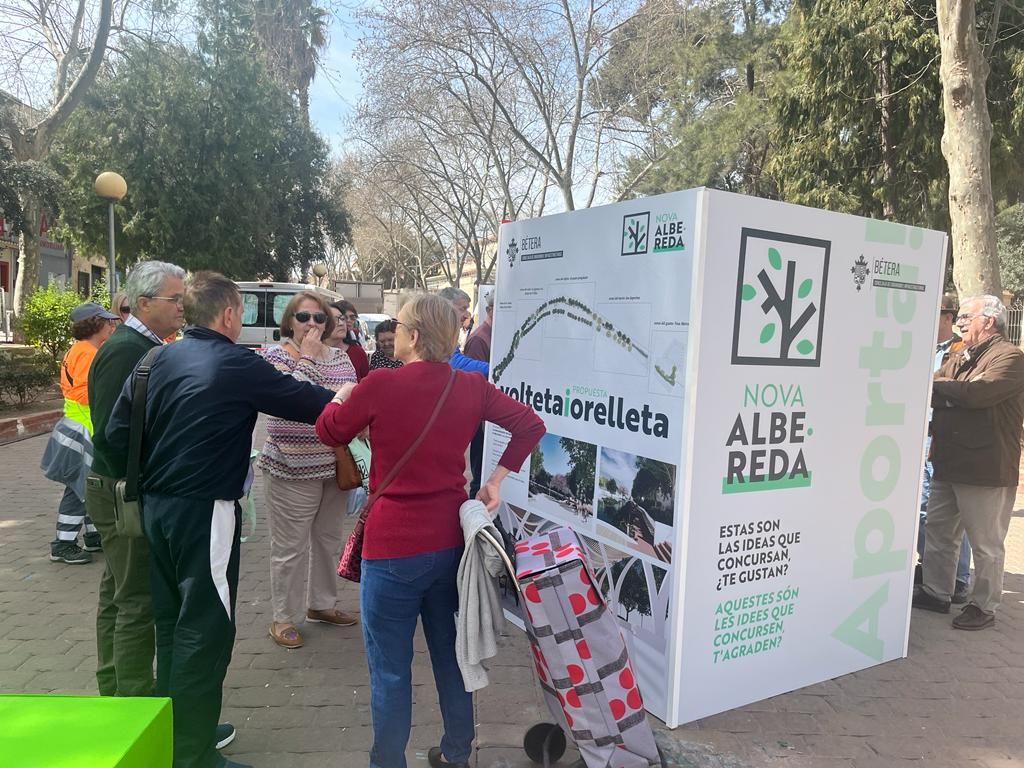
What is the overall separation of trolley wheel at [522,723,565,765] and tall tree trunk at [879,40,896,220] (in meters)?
15.9

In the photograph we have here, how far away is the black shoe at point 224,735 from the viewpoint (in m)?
2.96

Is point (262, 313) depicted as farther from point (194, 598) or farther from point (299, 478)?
point (194, 598)

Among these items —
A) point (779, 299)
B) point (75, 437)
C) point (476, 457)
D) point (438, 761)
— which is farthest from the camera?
point (476, 457)

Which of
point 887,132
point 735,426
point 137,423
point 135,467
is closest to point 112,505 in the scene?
point 135,467

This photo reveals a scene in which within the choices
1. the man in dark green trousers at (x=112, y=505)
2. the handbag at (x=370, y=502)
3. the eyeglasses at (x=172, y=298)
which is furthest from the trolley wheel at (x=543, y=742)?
the eyeglasses at (x=172, y=298)

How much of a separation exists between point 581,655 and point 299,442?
1.92 meters

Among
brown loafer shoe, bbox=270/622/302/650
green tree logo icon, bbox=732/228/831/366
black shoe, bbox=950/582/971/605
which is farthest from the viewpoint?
black shoe, bbox=950/582/971/605

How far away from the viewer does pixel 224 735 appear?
2.97m

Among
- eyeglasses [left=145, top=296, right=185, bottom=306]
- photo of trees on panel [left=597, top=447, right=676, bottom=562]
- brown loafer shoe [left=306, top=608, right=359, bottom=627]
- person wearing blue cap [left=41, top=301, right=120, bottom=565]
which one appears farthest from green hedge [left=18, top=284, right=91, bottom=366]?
photo of trees on panel [left=597, top=447, right=676, bottom=562]

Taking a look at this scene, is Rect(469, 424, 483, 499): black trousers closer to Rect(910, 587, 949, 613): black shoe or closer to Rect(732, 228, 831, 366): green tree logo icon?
Rect(732, 228, 831, 366): green tree logo icon

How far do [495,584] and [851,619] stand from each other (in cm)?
215

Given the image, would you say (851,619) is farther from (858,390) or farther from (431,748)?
(431,748)

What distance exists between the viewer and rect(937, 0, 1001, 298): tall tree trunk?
8.47 meters

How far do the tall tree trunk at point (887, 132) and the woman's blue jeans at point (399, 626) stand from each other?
52.6ft
